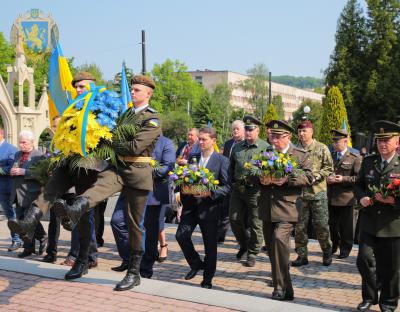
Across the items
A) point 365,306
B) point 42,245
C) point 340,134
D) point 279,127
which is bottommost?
point 42,245

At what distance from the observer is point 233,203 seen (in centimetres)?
890

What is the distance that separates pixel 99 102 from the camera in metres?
5.98

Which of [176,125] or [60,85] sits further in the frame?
[176,125]

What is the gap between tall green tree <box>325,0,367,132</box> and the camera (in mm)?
48750

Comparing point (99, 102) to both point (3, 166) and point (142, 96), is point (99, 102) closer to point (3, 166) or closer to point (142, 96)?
point (142, 96)

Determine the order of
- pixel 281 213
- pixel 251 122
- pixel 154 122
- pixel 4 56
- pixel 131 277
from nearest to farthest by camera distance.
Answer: pixel 154 122 < pixel 131 277 < pixel 281 213 < pixel 251 122 < pixel 4 56

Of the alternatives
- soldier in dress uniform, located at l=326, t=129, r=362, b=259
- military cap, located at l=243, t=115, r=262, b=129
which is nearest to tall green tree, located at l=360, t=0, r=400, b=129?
soldier in dress uniform, located at l=326, t=129, r=362, b=259

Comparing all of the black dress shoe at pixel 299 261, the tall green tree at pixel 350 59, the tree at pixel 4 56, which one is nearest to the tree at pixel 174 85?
the tree at pixel 4 56

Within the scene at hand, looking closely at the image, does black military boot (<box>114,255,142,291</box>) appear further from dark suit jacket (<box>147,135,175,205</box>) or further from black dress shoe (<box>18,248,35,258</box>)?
black dress shoe (<box>18,248,35,258</box>)

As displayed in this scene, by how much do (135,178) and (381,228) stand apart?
2.67 metres

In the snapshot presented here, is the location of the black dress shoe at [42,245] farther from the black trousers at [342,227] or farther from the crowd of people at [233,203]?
the black trousers at [342,227]

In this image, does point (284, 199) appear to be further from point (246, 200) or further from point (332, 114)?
point (332, 114)

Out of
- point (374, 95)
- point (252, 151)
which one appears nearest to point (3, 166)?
point (252, 151)

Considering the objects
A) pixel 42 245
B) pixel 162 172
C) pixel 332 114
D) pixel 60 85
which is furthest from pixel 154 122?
pixel 332 114
